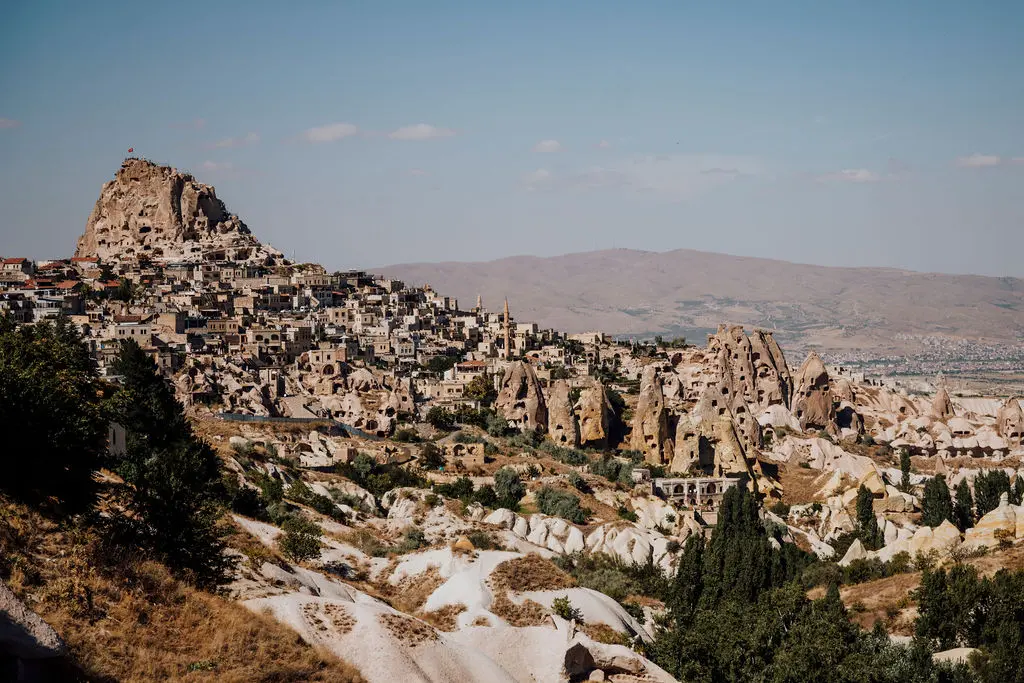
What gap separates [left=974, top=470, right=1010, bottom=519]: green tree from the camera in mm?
48844

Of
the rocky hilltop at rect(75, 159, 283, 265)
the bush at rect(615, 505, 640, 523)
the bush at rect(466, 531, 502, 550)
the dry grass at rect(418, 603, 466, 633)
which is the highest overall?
the rocky hilltop at rect(75, 159, 283, 265)

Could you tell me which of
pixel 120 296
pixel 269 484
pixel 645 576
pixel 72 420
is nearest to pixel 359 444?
pixel 269 484

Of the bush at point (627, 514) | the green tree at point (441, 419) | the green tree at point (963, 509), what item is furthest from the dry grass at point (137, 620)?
the green tree at point (441, 419)

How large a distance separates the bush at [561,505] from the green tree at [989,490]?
60.0 feet

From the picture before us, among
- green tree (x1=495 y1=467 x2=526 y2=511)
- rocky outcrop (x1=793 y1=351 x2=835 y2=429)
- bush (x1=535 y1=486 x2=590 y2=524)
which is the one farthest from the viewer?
rocky outcrop (x1=793 y1=351 x2=835 y2=429)

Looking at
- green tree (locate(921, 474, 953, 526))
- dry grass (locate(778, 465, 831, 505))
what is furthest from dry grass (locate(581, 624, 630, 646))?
dry grass (locate(778, 465, 831, 505))

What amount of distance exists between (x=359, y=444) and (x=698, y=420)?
18.1 m

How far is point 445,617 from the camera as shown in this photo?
2361 cm

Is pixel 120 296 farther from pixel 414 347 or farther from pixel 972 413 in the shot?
pixel 972 413

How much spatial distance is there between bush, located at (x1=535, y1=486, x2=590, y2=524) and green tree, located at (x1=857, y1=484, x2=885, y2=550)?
38.2 ft

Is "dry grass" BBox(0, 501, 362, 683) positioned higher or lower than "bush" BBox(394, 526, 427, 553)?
higher

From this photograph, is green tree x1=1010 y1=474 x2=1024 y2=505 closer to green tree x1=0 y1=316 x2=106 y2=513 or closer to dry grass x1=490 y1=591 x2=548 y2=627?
dry grass x1=490 y1=591 x2=548 y2=627

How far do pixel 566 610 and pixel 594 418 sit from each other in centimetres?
3865

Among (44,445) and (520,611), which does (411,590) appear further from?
(44,445)
